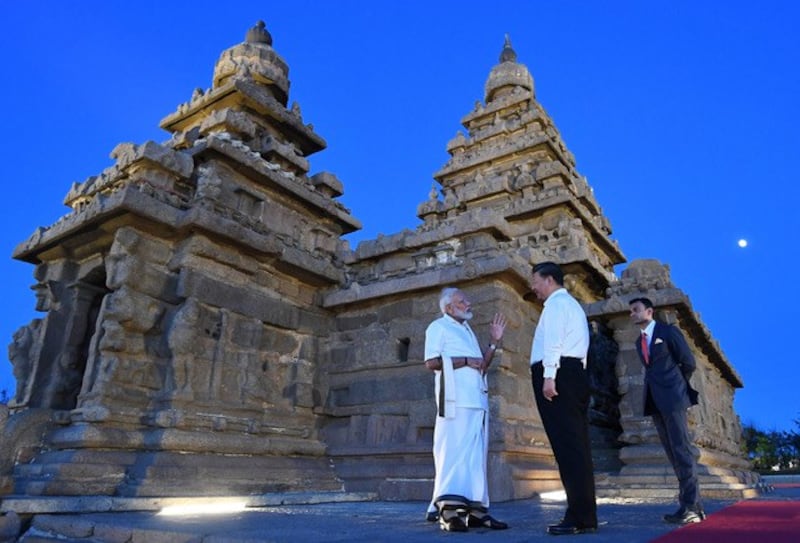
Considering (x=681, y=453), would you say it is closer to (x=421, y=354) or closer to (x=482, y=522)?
(x=482, y=522)

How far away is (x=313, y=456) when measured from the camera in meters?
8.15

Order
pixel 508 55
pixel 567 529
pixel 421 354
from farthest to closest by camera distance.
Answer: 1. pixel 508 55
2. pixel 421 354
3. pixel 567 529

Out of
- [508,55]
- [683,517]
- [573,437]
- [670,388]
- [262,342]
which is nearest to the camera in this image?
[573,437]

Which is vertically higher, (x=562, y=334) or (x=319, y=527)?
(x=562, y=334)

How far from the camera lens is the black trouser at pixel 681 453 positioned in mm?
4605

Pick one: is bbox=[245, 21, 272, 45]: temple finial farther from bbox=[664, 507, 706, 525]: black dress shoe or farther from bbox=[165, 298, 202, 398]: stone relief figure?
bbox=[664, 507, 706, 525]: black dress shoe

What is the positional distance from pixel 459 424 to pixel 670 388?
1950mm

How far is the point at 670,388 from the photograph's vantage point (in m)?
4.98

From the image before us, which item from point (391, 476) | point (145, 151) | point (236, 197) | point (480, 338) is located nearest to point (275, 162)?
point (236, 197)

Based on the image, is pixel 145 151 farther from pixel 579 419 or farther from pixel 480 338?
pixel 579 419

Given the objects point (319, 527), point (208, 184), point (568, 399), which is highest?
point (208, 184)

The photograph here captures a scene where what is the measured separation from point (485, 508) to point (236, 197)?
637 centimetres

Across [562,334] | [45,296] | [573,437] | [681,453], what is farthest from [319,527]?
[45,296]

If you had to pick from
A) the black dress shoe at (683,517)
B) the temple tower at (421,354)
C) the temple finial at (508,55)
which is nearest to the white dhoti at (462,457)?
the black dress shoe at (683,517)
